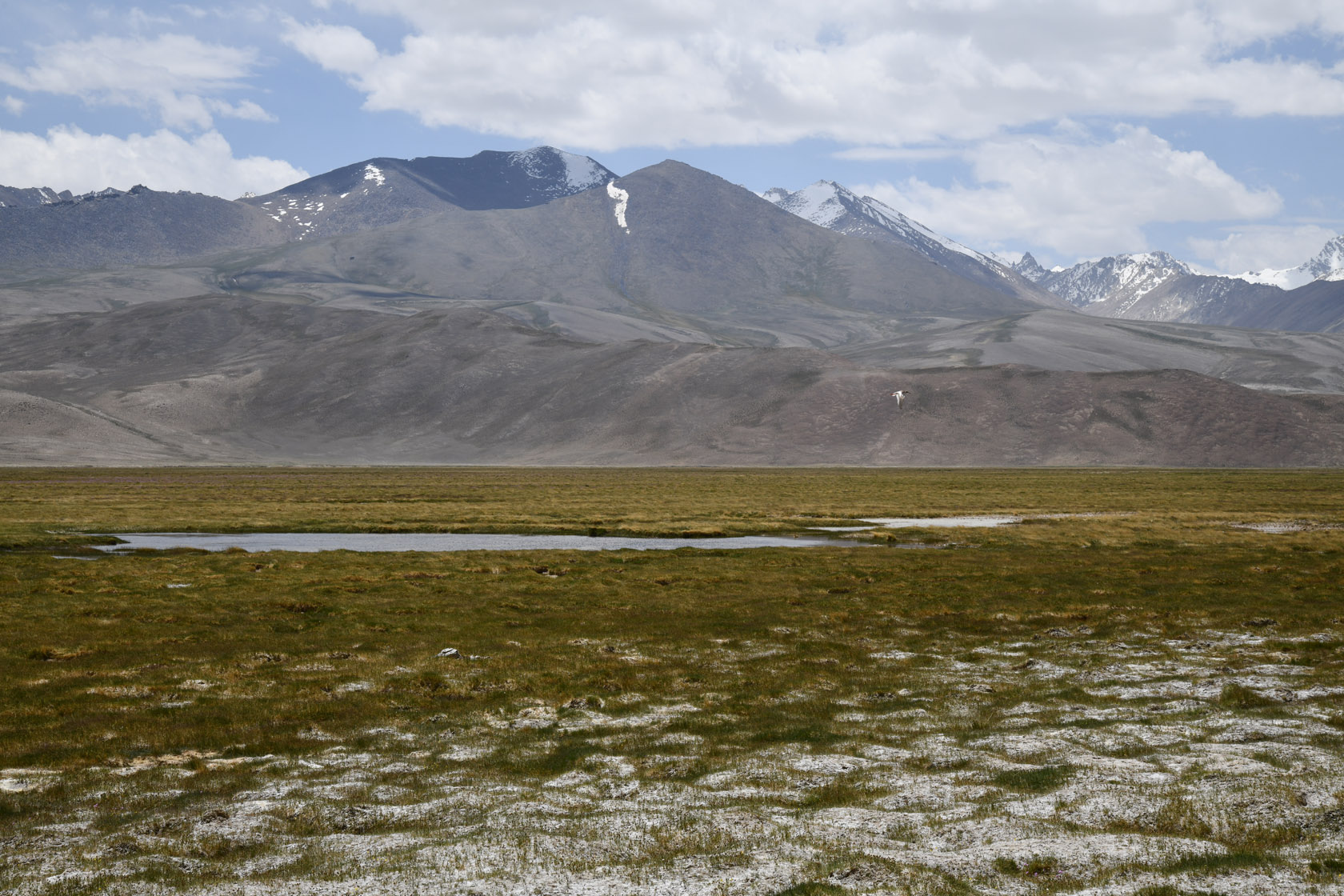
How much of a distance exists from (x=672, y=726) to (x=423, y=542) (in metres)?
43.9

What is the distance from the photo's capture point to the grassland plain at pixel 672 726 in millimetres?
12352

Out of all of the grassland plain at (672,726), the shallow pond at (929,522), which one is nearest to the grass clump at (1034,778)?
the grassland plain at (672,726)

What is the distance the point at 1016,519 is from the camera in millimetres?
75438

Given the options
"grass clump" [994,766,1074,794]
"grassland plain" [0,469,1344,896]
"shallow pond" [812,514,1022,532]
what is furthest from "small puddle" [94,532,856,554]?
"grass clump" [994,766,1074,794]

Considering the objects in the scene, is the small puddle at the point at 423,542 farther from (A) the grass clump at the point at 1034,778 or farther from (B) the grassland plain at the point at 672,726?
(A) the grass clump at the point at 1034,778

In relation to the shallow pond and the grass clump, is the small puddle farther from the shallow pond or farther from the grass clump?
the grass clump

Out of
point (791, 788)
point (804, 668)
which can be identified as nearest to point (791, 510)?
point (804, 668)

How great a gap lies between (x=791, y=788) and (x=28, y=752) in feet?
39.0

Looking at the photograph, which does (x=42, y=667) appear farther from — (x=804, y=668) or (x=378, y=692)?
(x=804, y=668)

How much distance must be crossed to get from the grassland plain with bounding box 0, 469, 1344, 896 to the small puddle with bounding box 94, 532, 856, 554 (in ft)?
29.0

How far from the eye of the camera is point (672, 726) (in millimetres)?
19672

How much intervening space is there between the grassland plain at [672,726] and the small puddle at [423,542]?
29.0 feet

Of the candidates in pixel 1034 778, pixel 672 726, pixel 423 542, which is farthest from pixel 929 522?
pixel 1034 778

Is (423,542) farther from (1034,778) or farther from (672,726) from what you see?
(1034,778)
